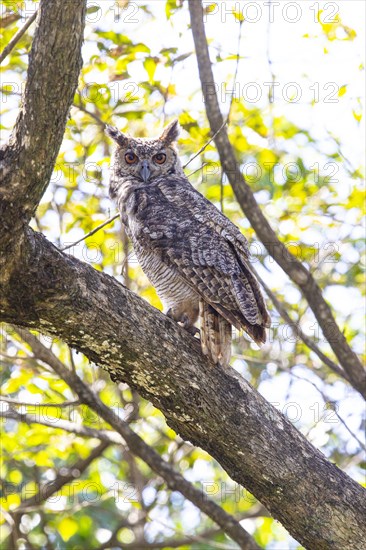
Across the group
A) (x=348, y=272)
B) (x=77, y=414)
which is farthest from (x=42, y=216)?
(x=348, y=272)

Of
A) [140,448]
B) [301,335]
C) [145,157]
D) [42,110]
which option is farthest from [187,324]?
[42,110]

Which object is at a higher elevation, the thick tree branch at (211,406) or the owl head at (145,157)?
the owl head at (145,157)

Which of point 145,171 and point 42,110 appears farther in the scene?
point 145,171

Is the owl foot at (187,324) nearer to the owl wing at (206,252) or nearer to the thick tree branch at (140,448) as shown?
the owl wing at (206,252)

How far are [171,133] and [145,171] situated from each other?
0.45m

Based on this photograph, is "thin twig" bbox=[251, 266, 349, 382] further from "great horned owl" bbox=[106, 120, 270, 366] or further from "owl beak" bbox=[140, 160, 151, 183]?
"owl beak" bbox=[140, 160, 151, 183]

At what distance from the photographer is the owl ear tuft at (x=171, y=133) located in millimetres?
5048

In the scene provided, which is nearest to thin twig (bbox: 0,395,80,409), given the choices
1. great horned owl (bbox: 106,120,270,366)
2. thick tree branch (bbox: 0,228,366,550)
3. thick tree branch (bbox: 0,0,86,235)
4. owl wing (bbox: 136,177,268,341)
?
great horned owl (bbox: 106,120,270,366)

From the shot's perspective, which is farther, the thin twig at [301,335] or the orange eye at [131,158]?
the orange eye at [131,158]

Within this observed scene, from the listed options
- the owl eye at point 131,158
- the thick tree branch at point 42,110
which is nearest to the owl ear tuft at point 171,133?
the owl eye at point 131,158

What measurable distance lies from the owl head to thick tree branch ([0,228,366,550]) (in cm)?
190

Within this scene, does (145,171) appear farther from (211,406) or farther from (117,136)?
(211,406)

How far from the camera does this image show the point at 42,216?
580 cm

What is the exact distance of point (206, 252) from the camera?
3.81 metres
